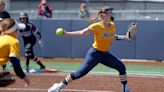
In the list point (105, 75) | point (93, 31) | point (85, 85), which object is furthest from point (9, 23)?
point (105, 75)

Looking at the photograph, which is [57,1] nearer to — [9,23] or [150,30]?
[150,30]

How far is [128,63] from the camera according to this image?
22.1 metres

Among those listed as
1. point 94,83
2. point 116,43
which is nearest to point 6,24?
point 94,83

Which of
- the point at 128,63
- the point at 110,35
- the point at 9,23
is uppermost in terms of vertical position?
the point at 9,23

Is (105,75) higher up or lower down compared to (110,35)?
lower down

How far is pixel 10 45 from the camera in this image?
809 centimetres

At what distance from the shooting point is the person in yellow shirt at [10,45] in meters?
8.05

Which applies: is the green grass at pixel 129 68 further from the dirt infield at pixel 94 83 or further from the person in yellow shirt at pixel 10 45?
the person in yellow shirt at pixel 10 45

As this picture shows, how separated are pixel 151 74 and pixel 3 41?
1001 cm

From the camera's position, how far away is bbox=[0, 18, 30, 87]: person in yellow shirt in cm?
805

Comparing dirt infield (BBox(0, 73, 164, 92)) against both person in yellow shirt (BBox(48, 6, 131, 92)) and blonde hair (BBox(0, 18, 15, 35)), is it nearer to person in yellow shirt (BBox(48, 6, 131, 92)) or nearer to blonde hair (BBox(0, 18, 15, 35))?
person in yellow shirt (BBox(48, 6, 131, 92))

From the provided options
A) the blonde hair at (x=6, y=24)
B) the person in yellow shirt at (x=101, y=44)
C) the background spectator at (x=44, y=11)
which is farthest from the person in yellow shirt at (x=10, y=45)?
the background spectator at (x=44, y=11)

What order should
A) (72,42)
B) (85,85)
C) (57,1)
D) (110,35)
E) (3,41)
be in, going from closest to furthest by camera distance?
1. (3,41)
2. (110,35)
3. (85,85)
4. (72,42)
5. (57,1)

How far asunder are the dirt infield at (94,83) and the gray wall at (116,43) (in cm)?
537
